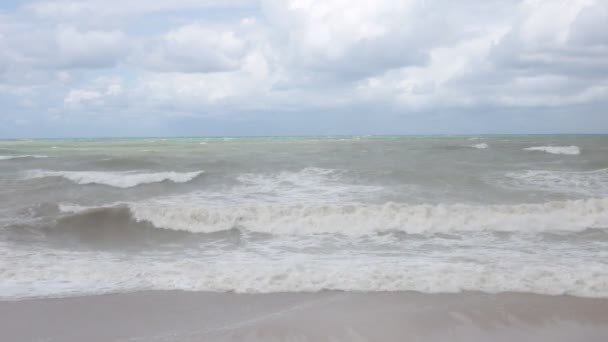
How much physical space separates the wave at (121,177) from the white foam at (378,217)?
5269mm

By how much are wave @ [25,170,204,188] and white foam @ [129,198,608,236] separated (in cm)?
527

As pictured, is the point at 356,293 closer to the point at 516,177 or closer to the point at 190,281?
the point at 190,281

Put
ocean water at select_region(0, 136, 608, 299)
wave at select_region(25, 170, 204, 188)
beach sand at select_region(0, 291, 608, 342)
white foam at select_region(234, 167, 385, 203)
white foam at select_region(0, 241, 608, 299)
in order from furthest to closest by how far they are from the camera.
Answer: wave at select_region(25, 170, 204, 188), white foam at select_region(234, 167, 385, 203), ocean water at select_region(0, 136, 608, 299), white foam at select_region(0, 241, 608, 299), beach sand at select_region(0, 291, 608, 342)

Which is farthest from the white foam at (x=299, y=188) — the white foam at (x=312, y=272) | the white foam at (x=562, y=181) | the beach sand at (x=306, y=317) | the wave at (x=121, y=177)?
the beach sand at (x=306, y=317)

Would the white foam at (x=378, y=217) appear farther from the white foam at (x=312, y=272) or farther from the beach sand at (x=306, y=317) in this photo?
the beach sand at (x=306, y=317)

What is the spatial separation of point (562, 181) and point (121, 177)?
15.7m

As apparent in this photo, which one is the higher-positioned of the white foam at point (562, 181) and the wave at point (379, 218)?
the white foam at point (562, 181)

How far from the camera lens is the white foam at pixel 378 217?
1043cm

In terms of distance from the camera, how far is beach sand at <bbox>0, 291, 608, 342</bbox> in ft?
16.1

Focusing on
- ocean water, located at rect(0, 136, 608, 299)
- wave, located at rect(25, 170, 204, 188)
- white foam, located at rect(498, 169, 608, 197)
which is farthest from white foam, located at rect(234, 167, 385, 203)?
white foam, located at rect(498, 169, 608, 197)

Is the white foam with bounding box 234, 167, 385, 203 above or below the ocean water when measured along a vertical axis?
above

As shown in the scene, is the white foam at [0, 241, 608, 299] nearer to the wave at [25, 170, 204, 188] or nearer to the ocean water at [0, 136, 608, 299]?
the ocean water at [0, 136, 608, 299]

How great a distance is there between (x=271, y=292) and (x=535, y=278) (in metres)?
3.55

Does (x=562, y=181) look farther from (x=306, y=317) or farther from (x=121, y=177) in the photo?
(x=121, y=177)
